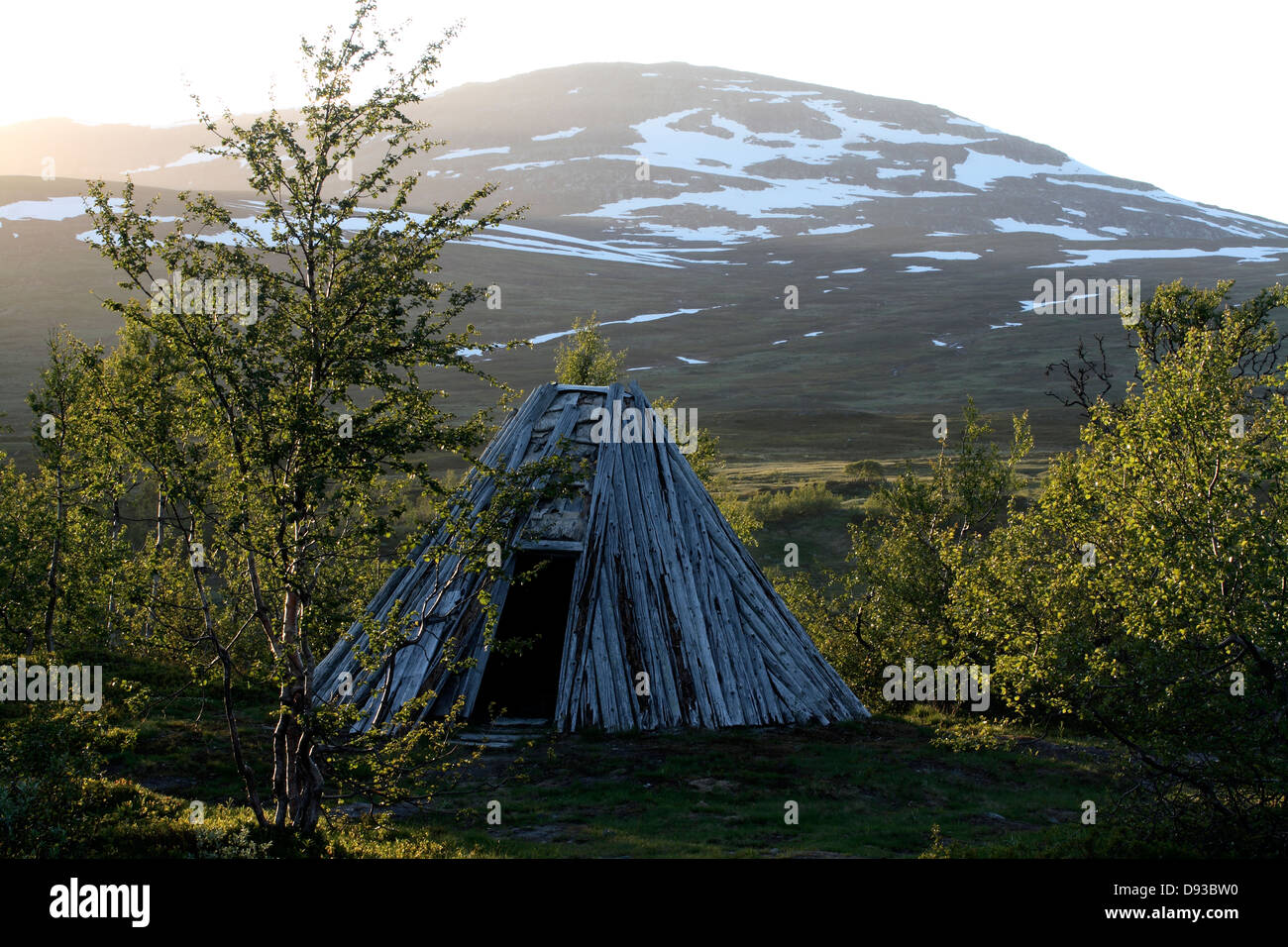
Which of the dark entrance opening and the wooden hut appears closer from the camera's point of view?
the wooden hut

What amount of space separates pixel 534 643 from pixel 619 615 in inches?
120

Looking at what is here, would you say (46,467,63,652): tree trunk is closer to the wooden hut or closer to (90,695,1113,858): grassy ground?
(90,695,1113,858): grassy ground

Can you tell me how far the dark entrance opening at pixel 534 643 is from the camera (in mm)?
15875

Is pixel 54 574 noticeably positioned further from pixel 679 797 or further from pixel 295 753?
pixel 679 797

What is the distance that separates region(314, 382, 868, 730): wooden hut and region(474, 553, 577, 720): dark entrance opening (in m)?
0.06

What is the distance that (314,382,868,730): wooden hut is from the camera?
13188mm

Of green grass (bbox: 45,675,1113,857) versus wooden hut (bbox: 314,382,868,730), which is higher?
wooden hut (bbox: 314,382,868,730)

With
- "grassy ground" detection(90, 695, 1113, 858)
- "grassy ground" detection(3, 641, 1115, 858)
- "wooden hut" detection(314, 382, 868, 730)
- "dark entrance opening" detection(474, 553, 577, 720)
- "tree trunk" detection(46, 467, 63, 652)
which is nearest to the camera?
"grassy ground" detection(3, 641, 1115, 858)

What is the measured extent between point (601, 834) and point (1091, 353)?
92.8 m

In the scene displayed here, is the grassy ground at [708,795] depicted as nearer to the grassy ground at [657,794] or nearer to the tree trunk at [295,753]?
the grassy ground at [657,794]

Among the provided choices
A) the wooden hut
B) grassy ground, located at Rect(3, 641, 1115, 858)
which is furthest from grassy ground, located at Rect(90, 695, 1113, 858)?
the wooden hut

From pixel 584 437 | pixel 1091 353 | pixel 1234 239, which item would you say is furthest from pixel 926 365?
pixel 1234 239

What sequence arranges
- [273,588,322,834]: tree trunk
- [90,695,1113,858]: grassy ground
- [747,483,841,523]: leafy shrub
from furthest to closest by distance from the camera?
[747,483,841,523]: leafy shrub, [90,695,1113,858]: grassy ground, [273,588,322,834]: tree trunk

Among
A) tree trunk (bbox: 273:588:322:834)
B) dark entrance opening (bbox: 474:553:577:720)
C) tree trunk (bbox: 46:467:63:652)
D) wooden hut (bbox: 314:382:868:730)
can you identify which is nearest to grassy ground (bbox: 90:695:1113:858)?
tree trunk (bbox: 273:588:322:834)
